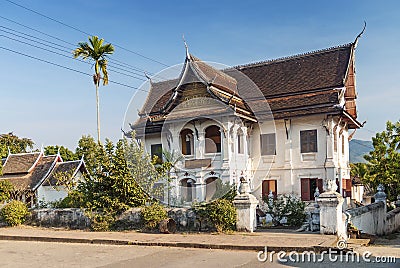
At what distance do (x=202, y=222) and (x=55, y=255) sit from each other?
461cm

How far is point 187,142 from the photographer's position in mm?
24766

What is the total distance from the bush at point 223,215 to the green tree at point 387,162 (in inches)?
470

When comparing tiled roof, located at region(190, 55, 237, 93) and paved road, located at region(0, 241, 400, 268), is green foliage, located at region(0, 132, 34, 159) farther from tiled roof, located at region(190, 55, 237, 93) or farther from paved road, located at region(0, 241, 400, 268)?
paved road, located at region(0, 241, 400, 268)

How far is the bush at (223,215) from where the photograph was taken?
13.5 metres

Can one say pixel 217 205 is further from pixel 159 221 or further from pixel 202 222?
pixel 159 221

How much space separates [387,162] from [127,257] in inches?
662

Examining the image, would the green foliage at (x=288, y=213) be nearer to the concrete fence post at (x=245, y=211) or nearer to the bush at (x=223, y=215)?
the concrete fence post at (x=245, y=211)

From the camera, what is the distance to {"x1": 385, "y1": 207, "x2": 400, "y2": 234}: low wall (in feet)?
60.5

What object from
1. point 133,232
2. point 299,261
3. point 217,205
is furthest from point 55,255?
point 299,261

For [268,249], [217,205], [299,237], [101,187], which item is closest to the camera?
[268,249]

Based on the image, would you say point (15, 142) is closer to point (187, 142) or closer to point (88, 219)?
point (187, 142)

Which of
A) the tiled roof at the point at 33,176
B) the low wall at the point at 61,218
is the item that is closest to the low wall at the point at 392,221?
the low wall at the point at 61,218

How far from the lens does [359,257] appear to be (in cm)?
966

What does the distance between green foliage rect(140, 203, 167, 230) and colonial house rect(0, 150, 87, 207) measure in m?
15.9
